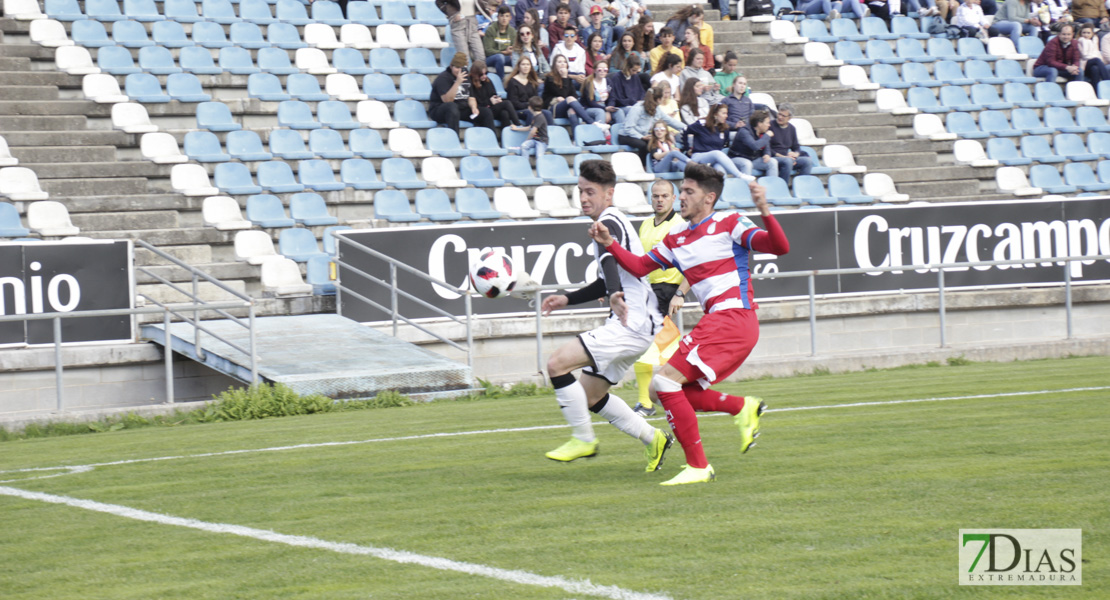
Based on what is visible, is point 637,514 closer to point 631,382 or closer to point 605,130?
point 631,382

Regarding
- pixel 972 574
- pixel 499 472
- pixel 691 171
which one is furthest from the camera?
pixel 499 472

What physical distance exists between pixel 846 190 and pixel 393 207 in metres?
7.75

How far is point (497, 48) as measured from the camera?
2138 centimetres

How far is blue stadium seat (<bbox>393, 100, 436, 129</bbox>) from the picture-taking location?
797 inches

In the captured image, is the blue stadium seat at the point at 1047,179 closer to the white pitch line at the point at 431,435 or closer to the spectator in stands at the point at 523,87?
the spectator in stands at the point at 523,87

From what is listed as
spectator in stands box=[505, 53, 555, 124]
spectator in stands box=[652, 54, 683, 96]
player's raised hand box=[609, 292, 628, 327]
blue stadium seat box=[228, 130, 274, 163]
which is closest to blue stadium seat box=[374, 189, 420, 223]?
blue stadium seat box=[228, 130, 274, 163]

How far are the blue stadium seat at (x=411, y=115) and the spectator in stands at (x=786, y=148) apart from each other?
561cm

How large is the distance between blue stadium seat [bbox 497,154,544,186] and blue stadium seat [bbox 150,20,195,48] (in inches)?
222

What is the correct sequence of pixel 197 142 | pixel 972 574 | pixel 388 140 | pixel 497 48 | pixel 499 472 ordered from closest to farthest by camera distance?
1. pixel 972 574
2. pixel 499 472
3. pixel 197 142
4. pixel 388 140
5. pixel 497 48

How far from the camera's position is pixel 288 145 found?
62.4 ft

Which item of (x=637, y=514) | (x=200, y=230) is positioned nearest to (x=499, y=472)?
(x=637, y=514)

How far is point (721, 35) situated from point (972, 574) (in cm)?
2173

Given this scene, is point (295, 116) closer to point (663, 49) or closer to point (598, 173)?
point (663, 49)

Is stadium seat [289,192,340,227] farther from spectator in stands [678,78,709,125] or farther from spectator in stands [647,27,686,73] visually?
spectator in stands [647,27,686,73]
